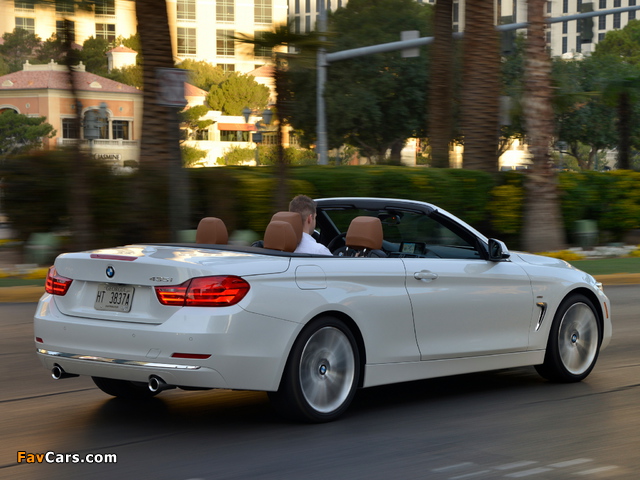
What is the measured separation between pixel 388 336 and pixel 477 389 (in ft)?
4.65

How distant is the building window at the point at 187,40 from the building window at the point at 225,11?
13.6ft

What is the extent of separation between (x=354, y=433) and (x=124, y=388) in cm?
183

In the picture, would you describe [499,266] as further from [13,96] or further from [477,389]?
[13,96]

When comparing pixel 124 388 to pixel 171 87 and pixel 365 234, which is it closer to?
pixel 365 234

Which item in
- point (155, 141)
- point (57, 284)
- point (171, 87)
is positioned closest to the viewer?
point (57, 284)

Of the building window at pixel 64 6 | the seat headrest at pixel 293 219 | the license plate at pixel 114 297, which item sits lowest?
the license plate at pixel 114 297

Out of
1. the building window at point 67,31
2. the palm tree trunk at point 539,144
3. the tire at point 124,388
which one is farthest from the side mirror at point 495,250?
the palm tree trunk at point 539,144

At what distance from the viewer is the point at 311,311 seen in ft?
20.9

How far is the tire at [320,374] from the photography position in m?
6.32

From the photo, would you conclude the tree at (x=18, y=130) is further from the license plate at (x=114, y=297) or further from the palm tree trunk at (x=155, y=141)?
the license plate at (x=114, y=297)

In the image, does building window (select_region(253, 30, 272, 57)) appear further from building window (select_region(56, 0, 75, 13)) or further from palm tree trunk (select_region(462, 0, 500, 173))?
palm tree trunk (select_region(462, 0, 500, 173))

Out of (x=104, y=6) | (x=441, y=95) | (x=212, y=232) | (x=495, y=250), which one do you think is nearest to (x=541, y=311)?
(x=495, y=250)

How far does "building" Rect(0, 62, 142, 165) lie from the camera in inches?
4358

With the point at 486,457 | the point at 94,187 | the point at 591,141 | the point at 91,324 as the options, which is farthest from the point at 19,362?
the point at 591,141
